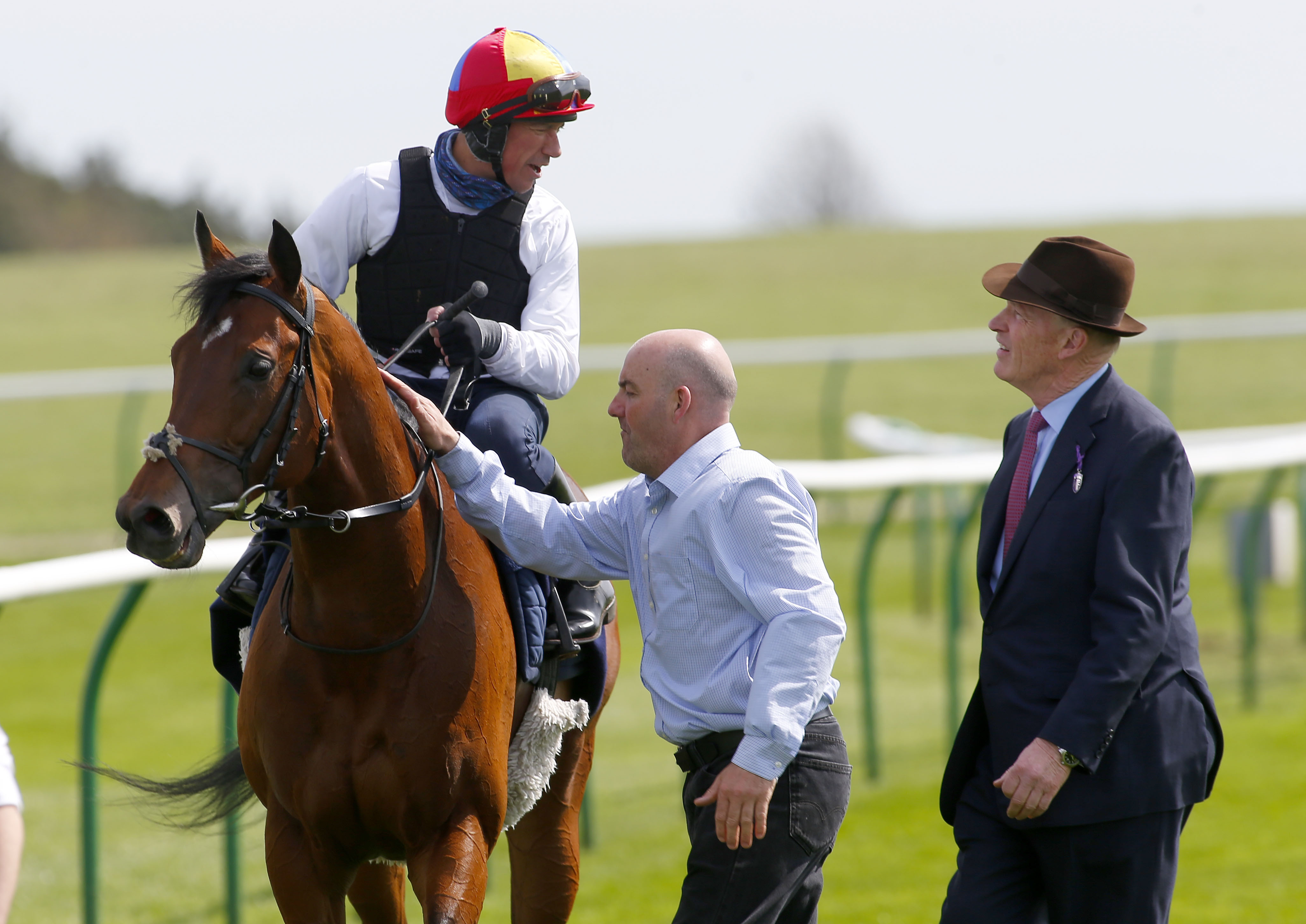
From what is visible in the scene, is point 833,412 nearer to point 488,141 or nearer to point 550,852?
→ point 550,852

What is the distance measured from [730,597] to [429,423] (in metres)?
0.71

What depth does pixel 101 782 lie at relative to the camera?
6.30 metres

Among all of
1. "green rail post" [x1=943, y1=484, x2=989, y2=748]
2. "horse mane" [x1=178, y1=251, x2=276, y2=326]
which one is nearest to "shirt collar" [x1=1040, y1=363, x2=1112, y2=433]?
"horse mane" [x1=178, y1=251, x2=276, y2=326]

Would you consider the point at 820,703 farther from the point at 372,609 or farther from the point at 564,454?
the point at 564,454

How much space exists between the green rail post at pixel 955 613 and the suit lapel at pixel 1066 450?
344 cm

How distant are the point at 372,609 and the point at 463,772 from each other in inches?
15.9

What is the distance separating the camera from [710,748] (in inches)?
113

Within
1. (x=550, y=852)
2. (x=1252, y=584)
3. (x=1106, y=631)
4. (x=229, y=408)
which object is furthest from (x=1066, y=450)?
(x=1252, y=584)

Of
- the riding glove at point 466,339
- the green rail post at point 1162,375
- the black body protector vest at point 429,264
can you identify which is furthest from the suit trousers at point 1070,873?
the green rail post at point 1162,375

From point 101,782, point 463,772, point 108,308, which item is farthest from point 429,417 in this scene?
point 108,308

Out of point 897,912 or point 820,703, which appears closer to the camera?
point 820,703

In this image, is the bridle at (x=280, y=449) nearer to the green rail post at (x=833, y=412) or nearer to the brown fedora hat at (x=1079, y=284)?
the brown fedora hat at (x=1079, y=284)

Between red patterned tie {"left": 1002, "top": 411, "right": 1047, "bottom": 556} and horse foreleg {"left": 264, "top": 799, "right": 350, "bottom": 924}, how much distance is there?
62.3 inches

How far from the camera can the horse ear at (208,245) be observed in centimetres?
283
